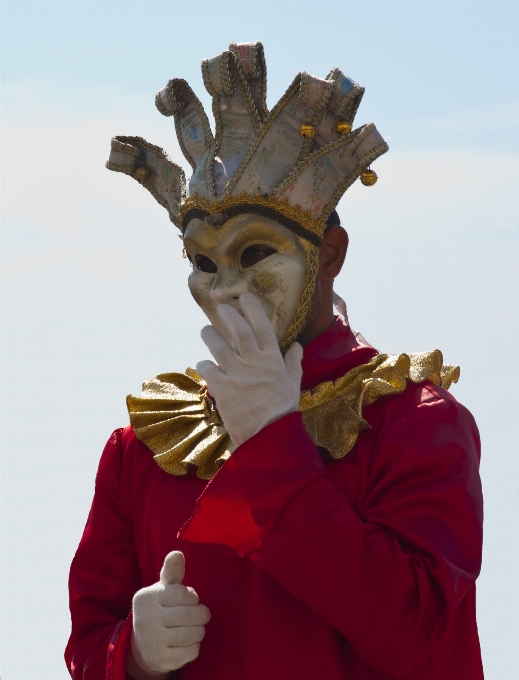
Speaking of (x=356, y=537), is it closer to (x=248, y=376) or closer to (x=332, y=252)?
(x=248, y=376)

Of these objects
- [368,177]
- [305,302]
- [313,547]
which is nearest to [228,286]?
[305,302]

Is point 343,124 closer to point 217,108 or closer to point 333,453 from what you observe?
point 217,108

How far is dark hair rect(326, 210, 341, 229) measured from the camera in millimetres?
4488

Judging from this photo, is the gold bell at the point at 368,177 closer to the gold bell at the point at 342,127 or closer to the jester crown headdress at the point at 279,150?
the jester crown headdress at the point at 279,150

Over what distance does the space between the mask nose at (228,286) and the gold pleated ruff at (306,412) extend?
1.21 ft

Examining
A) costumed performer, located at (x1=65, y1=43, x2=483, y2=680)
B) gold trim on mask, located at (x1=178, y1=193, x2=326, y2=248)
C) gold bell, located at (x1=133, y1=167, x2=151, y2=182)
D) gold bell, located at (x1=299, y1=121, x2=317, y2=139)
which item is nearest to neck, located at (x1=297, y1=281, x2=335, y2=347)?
costumed performer, located at (x1=65, y1=43, x2=483, y2=680)

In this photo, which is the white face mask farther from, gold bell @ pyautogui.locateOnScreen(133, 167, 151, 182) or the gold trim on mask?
gold bell @ pyautogui.locateOnScreen(133, 167, 151, 182)

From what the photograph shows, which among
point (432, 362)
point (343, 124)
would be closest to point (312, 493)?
point (432, 362)

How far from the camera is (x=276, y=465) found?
153 inches

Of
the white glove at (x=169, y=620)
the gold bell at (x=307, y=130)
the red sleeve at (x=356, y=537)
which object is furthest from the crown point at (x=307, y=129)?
the white glove at (x=169, y=620)

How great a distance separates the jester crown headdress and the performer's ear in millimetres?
72

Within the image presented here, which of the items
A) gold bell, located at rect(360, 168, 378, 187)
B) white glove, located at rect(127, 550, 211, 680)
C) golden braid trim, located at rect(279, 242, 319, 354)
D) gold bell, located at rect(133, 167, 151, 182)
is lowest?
white glove, located at rect(127, 550, 211, 680)

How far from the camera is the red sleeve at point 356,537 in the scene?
3814mm

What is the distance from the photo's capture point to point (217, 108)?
4.45 m
